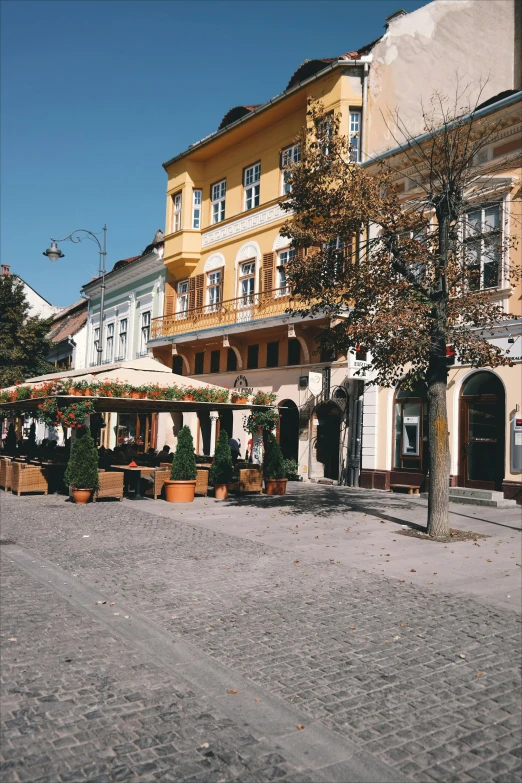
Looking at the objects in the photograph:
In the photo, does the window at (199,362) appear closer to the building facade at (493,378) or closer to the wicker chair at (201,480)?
the building facade at (493,378)

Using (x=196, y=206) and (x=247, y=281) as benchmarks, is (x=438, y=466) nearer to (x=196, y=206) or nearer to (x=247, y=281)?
(x=247, y=281)

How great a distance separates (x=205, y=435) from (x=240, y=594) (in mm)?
22015

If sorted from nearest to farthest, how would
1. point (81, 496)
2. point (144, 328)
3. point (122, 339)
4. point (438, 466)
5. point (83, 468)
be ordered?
point (438, 466) → point (83, 468) → point (81, 496) → point (144, 328) → point (122, 339)

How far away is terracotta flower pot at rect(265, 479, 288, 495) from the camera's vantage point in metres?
17.9

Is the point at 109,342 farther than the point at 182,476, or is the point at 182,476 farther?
the point at 109,342

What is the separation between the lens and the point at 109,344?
38.3 meters

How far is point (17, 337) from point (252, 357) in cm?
1441

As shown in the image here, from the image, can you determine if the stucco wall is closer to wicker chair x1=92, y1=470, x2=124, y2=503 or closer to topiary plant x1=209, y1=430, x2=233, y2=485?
topiary plant x1=209, y1=430, x2=233, y2=485

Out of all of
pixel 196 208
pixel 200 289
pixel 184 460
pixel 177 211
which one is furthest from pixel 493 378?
pixel 177 211

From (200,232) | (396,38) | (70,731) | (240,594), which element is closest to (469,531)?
(240,594)

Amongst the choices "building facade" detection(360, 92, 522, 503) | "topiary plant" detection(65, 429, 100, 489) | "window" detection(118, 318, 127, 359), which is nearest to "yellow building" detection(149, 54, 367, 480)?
"building facade" detection(360, 92, 522, 503)

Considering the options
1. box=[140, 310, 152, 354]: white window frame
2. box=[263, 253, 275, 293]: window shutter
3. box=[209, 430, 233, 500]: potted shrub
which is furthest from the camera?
box=[140, 310, 152, 354]: white window frame

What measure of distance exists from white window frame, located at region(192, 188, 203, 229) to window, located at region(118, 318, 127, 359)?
27.5ft

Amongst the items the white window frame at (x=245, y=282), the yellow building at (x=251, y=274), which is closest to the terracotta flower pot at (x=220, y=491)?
the yellow building at (x=251, y=274)
